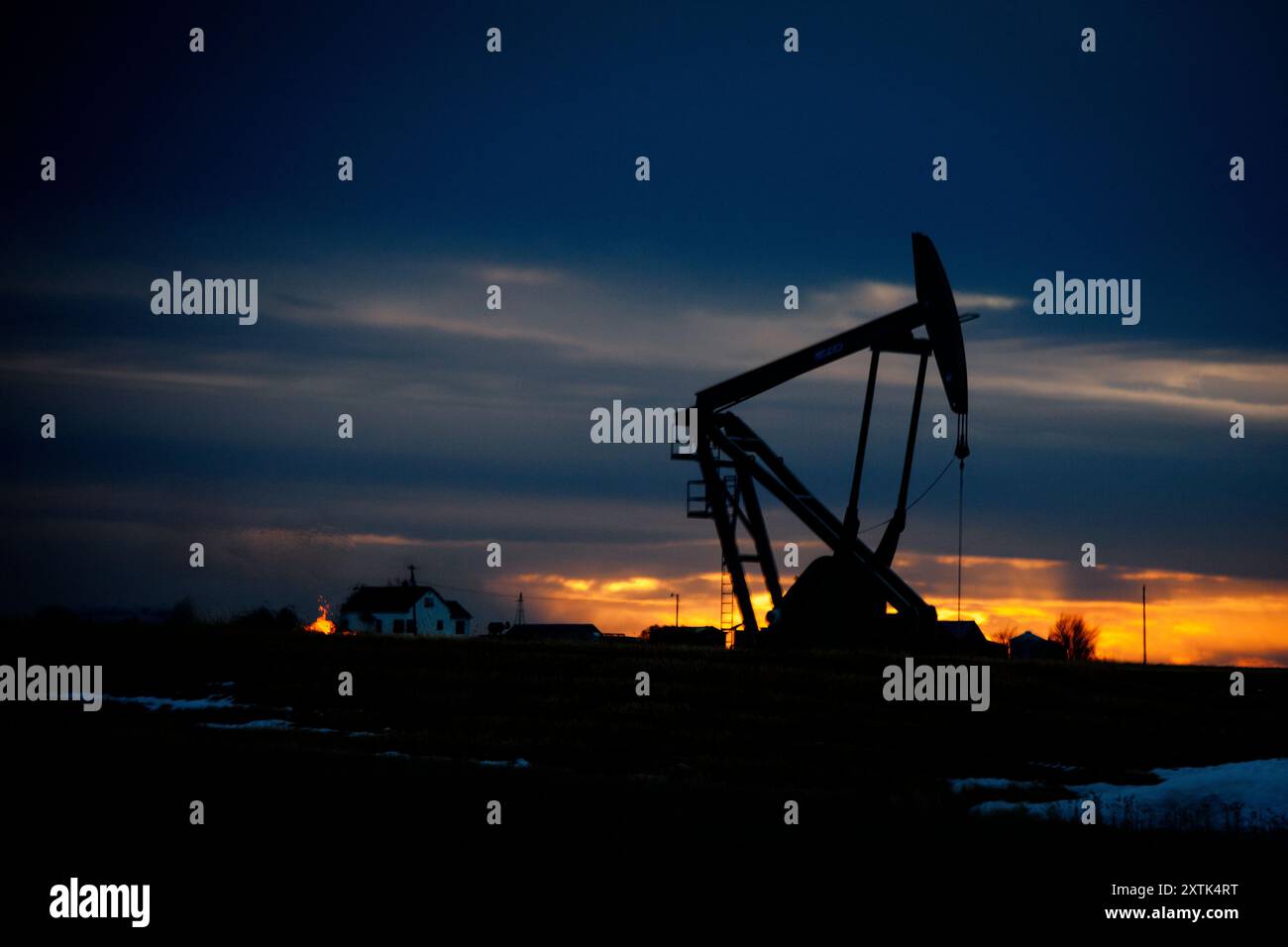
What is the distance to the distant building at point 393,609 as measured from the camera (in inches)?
3487

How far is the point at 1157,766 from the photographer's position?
76.8 ft

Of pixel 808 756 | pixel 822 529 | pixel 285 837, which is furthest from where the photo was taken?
pixel 822 529

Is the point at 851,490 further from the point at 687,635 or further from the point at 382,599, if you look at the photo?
the point at 382,599

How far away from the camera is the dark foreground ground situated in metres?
Result: 9.85

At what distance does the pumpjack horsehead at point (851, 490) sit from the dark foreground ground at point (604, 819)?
886 centimetres

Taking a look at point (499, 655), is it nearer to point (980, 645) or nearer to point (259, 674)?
point (259, 674)

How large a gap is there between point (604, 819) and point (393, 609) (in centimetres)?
7903

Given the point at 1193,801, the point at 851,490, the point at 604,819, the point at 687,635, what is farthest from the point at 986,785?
the point at 687,635

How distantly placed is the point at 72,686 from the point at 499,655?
1098cm

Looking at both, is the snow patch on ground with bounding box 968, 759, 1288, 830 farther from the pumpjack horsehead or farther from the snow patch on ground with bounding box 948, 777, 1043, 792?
the pumpjack horsehead

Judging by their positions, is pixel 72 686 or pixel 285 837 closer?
pixel 285 837

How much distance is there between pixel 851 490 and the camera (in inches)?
1484

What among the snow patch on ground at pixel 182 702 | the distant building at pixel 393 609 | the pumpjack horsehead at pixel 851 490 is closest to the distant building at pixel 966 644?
the pumpjack horsehead at pixel 851 490
